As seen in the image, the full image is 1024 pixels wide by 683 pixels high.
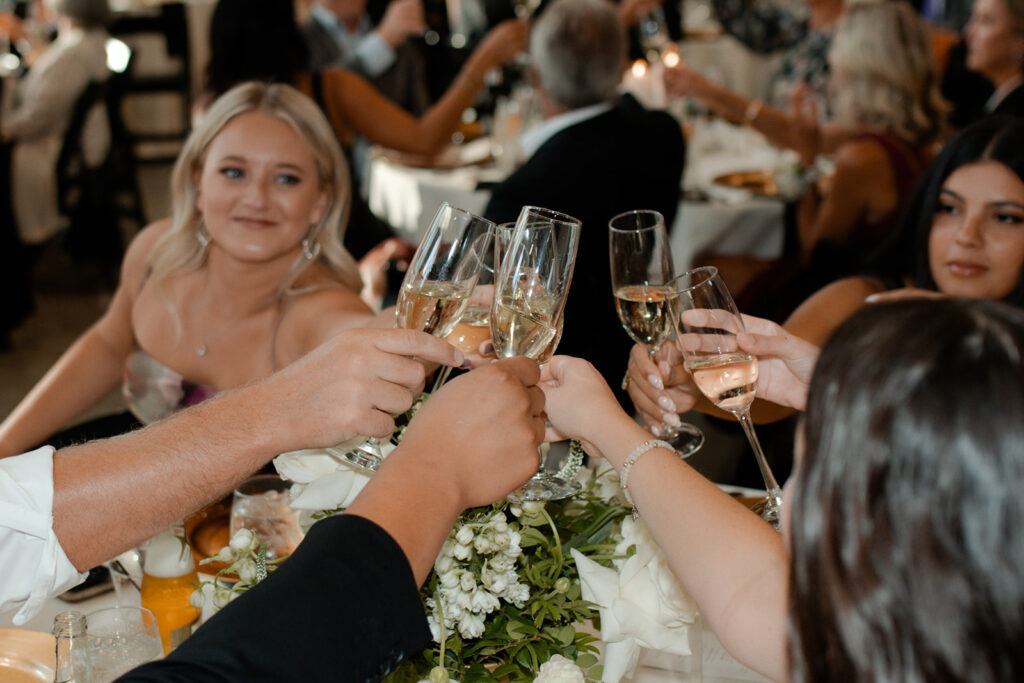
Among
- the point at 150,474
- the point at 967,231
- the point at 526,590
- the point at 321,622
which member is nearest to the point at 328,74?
the point at 967,231

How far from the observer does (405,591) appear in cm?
91

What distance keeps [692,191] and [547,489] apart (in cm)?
301

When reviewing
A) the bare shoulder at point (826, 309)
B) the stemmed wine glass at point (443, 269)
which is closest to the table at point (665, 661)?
the stemmed wine glass at point (443, 269)

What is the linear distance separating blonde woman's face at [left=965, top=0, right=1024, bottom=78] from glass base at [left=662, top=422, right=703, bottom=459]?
408cm

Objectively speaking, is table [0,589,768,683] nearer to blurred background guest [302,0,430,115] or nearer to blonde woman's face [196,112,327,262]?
blonde woman's face [196,112,327,262]

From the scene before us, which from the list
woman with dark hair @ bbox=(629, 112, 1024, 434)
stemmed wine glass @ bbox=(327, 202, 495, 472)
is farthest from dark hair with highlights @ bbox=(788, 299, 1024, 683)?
woman with dark hair @ bbox=(629, 112, 1024, 434)

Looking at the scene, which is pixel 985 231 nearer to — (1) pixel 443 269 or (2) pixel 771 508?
(2) pixel 771 508

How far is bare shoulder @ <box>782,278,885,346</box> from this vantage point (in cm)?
238

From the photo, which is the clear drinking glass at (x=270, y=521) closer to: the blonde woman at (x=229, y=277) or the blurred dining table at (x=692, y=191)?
the blonde woman at (x=229, y=277)

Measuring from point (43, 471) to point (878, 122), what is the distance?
3.70 m

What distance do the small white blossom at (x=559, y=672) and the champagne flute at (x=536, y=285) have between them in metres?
0.22

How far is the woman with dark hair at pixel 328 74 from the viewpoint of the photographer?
3.32 metres

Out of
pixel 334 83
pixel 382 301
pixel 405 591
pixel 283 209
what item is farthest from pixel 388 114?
pixel 405 591

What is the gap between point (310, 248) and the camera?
2.44 m
